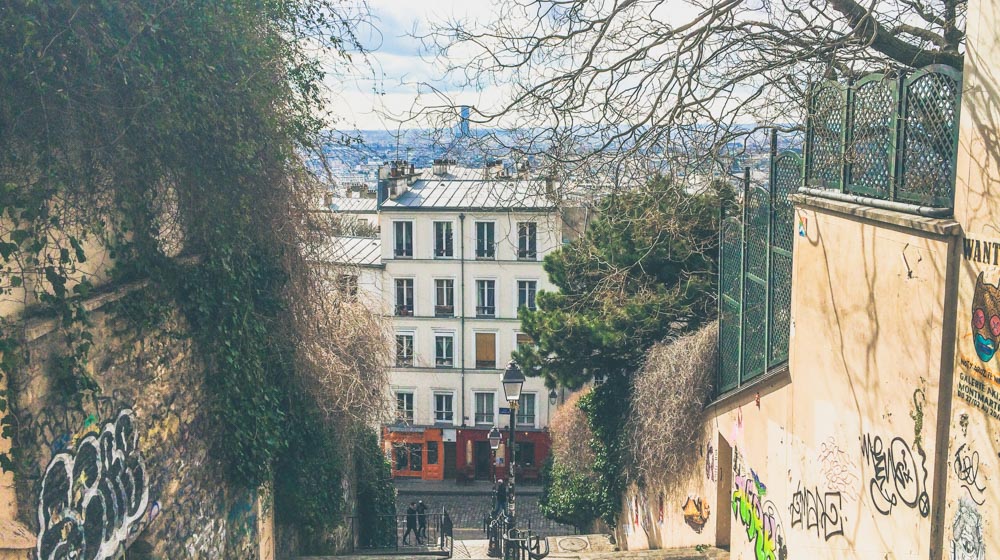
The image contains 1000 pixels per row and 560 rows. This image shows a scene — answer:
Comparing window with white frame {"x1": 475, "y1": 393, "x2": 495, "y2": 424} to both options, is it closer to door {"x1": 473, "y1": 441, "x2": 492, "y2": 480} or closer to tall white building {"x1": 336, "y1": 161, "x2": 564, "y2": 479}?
tall white building {"x1": 336, "y1": 161, "x2": 564, "y2": 479}

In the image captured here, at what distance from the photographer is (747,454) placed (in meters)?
9.08

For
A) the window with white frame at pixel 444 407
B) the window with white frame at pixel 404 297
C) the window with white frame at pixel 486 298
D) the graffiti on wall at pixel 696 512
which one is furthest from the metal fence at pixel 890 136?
the window with white frame at pixel 444 407

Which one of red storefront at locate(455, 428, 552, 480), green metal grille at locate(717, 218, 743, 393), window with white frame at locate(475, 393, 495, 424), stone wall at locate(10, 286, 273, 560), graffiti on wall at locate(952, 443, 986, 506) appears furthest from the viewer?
window with white frame at locate(475, 393, 495, 424)

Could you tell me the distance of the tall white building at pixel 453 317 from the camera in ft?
96.3

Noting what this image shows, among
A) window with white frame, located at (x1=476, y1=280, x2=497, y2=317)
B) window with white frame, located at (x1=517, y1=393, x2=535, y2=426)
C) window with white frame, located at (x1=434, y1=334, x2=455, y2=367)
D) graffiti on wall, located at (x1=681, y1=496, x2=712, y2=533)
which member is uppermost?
window with white frame, located at (x1=476, y1=280, x2=497, y2=317)

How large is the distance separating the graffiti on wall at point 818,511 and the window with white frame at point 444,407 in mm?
24021

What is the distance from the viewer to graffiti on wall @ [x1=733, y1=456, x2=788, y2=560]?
26.1 feet

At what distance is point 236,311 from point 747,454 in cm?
515

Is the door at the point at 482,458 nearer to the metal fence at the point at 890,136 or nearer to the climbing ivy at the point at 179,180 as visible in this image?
the climbing ivy at the point at 179,180

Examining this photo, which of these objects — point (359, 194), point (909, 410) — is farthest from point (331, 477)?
point (359, 194)

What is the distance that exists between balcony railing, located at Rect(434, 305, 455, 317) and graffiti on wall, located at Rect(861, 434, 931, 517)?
2439 cm

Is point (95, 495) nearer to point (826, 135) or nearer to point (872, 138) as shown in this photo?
point (872, 138)

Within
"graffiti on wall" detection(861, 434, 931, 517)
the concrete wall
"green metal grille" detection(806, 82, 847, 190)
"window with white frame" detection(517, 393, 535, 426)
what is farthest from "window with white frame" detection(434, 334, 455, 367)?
the concrete wall

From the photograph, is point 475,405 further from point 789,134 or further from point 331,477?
point 789,134
